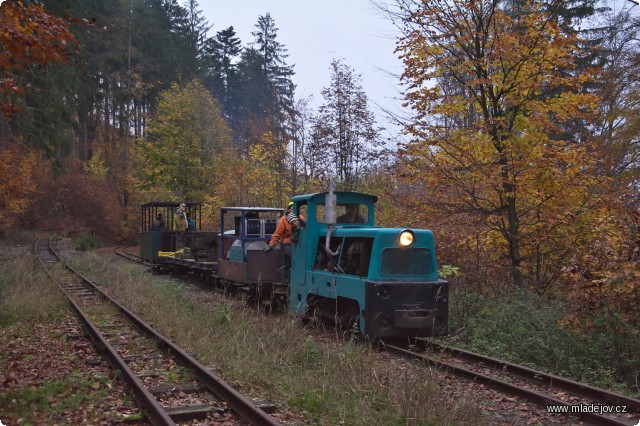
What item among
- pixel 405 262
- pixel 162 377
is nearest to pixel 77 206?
pixel 405 262

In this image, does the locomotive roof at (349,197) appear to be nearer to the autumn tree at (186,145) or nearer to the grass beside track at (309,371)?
the grass beside track at (309,371)

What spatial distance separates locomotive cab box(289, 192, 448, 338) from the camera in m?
8.85

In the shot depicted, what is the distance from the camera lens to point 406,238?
30.1 ft

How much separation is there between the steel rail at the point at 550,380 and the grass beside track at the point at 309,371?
44.5 inches

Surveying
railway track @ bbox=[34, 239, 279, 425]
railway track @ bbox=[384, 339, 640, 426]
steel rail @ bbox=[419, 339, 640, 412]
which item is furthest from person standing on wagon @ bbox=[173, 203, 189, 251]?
steel rail @ bbox=[419, 339, 640, 412]

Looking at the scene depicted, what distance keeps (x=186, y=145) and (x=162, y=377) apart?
2744 cm

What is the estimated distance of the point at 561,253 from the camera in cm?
1182

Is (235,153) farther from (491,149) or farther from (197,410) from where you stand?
(197,410)

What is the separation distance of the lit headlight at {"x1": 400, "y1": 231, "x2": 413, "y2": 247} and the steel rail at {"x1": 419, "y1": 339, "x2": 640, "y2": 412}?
161 centimetres

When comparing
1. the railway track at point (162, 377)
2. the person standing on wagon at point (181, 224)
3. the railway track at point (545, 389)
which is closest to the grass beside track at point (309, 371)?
the railway track at point (162, 377)

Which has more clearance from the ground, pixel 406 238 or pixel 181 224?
pixel 181 224

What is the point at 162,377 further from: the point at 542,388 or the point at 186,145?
the point at 186,145

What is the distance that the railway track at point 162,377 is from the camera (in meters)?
5.70

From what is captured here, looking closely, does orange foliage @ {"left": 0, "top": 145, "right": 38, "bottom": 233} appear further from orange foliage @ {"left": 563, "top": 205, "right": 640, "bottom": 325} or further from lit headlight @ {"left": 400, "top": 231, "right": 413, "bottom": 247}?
orange foliage @ {"left": 563, "top": 205, "right": 640, "bottom": 325}
